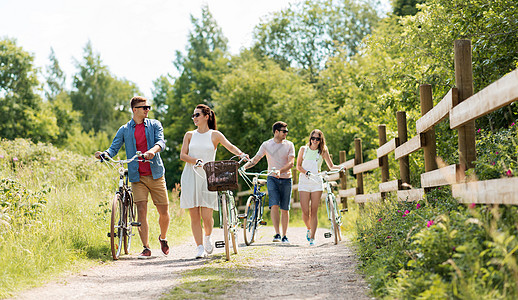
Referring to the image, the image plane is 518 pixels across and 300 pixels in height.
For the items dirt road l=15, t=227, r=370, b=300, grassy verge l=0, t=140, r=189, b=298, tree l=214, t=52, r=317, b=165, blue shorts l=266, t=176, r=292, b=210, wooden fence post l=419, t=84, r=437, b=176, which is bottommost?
dirt road l=15, t=227, r=370, b=300

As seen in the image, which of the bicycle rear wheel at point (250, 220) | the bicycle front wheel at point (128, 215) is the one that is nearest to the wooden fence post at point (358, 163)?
the bicycle rear wheel at point (250, 220)

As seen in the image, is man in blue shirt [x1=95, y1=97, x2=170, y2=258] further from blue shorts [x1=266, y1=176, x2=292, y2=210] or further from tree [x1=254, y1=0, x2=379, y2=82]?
tree [x1=254, y1=0, x2=379, y2=82]

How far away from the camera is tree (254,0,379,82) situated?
143 feet

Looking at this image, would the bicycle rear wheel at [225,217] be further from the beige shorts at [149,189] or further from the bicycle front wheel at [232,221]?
the beige shorts at [149,189]

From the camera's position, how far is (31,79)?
4447 centimetres

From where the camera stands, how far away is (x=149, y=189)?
8.15 m

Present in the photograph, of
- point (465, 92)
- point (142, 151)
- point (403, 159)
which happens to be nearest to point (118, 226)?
point (142, 151)

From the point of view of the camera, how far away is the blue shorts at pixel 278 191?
387 inches

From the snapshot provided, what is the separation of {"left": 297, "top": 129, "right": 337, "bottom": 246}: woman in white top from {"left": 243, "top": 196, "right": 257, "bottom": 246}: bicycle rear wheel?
81cm

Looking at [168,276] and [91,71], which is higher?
[91,71]

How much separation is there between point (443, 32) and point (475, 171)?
8673 millimetres

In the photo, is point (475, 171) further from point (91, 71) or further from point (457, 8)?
point (91, 71)

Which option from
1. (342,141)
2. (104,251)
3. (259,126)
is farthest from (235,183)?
(259,126)

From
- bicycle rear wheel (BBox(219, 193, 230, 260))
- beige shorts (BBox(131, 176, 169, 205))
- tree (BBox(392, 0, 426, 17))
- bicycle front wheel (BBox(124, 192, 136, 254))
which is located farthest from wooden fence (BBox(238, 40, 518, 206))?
tree (BBox(392, 0, 426, 17))
